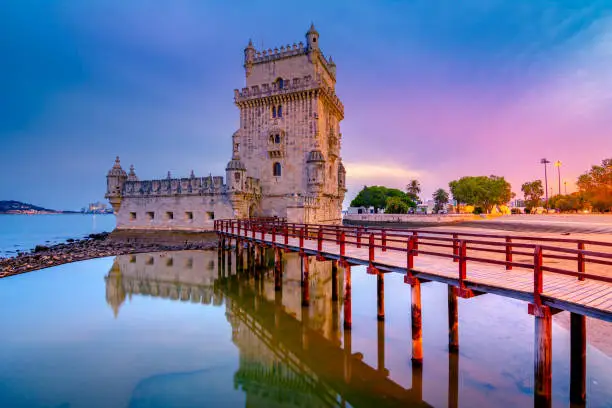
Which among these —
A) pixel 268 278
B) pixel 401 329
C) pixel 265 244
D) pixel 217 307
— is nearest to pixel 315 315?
pixel 401 329

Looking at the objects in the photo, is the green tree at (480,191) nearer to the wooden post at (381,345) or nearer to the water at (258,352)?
the water at (258,352)

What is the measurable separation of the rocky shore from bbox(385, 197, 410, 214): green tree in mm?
62354

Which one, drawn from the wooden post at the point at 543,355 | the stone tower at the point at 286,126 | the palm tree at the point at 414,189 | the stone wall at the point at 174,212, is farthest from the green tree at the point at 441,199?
the wooden post at the point at 543,355

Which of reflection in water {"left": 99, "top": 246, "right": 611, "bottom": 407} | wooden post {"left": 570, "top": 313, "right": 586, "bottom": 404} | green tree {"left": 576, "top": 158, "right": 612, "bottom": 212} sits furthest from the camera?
green tree {"left": 576, "top": 158, "right": 612, "bottom": 212}

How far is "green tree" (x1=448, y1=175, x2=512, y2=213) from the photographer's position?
82.2m

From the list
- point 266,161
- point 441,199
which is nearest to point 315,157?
point 266,161

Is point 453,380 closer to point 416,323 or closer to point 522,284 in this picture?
point 416,323

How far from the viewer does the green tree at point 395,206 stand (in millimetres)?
88125

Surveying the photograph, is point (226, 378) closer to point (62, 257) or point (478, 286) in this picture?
point (478, 286)

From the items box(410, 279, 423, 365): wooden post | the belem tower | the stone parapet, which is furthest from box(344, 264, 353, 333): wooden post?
the stone parapet

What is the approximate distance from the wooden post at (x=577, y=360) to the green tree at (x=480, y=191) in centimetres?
8237

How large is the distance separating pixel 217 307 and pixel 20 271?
610 inches

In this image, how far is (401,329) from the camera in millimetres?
12352

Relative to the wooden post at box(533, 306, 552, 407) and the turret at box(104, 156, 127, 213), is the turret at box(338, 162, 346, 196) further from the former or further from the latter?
the wooden post at box(533, 306, 552, 407)
